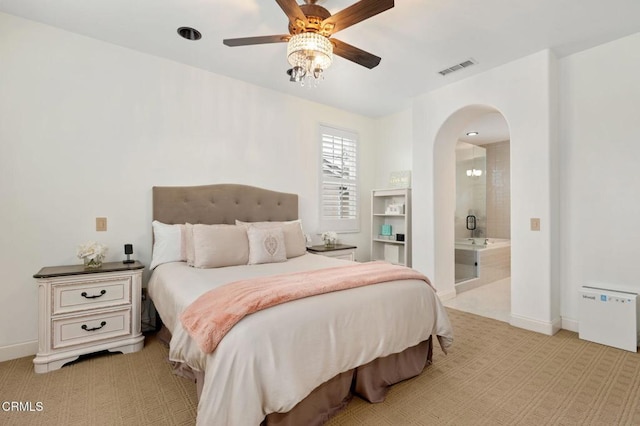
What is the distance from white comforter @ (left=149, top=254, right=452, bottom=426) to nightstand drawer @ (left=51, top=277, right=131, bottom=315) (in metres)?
0.47

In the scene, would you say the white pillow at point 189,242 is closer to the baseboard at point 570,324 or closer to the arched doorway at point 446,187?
the arched doorway at point 446,187

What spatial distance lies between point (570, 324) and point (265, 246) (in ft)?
10.6

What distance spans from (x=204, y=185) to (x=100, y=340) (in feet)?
5.61

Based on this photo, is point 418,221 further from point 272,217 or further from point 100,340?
point 100,340

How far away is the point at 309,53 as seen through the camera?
6.56 feet

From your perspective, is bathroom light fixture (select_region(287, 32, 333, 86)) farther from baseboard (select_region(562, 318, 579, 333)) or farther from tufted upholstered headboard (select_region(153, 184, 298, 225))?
baseboard (select_region(562, 318, 579, 333))

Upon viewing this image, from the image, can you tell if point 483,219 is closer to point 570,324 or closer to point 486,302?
point 486,302

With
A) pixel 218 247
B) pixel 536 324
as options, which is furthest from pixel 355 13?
pixel 536 324

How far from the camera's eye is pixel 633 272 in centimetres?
274

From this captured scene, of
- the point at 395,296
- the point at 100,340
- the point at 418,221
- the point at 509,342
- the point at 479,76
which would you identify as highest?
the point at 479,76

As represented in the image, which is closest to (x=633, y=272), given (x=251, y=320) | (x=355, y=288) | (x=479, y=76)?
(x=479, y=76)

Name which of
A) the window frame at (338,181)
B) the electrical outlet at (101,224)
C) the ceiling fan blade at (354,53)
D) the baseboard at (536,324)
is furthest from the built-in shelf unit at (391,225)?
the electrical outlet at (101,224)

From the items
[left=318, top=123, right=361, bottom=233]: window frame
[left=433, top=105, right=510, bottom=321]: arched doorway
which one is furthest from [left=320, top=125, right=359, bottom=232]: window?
[left=433, top=105, right=510, bottom=321]: arched doorway

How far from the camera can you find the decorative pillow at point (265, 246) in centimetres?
288
